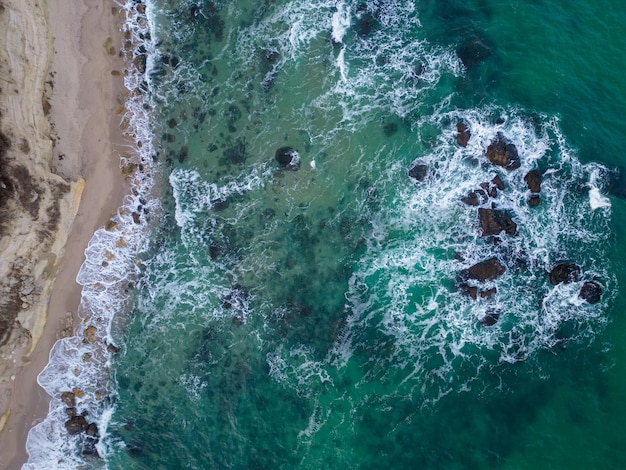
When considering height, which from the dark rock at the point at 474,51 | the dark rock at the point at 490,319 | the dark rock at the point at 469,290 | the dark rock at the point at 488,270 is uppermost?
the dark rock at the point at 474,51

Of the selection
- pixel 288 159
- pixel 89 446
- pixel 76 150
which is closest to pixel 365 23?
pixel 288 159

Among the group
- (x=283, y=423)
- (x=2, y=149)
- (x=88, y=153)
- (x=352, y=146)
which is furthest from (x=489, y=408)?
(x=2, y=149)

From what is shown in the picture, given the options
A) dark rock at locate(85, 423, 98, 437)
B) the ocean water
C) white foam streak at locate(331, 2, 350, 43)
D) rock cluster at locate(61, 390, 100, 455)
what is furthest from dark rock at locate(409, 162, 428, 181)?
dark rock at locate(85, 423, 98, 437)

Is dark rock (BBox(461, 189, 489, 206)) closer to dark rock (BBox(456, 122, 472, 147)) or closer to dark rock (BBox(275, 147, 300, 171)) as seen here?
dark rock (BBox(456, 122, 472, 147))

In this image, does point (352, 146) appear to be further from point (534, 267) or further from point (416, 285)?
point (534, 267)

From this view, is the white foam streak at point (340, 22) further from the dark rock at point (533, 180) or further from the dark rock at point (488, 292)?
the dark rock at point (488, 292)

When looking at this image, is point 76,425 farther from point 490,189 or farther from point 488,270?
point 490,189

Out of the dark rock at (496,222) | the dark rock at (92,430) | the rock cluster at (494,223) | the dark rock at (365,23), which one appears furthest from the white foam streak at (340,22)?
the dark rock at (92,430)
